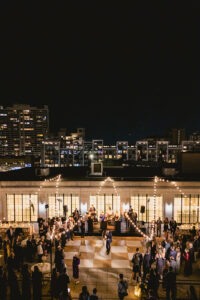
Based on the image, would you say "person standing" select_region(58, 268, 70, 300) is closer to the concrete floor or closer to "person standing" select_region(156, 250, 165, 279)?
the concrete floor

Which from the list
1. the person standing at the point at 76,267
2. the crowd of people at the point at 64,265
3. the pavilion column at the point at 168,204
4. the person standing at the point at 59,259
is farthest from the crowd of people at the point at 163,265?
the pavilion column at the point at 168,204

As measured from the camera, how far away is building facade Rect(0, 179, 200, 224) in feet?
59.9

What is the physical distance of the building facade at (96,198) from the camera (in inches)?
719

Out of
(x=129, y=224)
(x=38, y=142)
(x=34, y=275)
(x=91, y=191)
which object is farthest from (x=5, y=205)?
(x=38, y=142)

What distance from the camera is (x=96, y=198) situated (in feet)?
61.5

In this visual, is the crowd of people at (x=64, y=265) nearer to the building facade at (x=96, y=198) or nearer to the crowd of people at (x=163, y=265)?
the crowd of people at (x=163, y=265)

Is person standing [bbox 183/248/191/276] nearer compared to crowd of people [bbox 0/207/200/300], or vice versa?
crowd of people [bbox 0/207/200/300]

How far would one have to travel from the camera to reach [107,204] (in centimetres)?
1877

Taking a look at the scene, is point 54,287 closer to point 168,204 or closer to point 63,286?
point 63,286

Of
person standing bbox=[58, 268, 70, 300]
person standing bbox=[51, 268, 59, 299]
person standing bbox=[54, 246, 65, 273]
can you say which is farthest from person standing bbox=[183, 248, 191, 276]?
person standing bbox=[51, 268, 59, 299]

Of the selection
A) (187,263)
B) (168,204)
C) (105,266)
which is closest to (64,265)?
(105,266)

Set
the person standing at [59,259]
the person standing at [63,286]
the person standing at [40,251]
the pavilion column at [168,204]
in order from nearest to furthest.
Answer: the person standing at [63,286] → the person standing at [59,259] → the person standing at [40,251] → the pavilion column at [168,204]

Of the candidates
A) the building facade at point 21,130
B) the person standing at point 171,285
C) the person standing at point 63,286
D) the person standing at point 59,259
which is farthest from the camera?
the building facade at point 21,130

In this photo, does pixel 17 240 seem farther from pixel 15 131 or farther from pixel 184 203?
pixel 15 131
